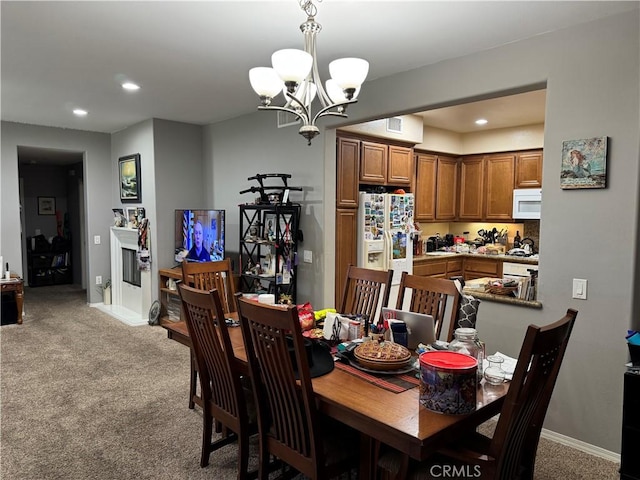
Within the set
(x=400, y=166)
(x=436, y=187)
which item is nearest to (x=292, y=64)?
(x=400, y=166)

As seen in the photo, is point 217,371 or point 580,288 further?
point 580,288

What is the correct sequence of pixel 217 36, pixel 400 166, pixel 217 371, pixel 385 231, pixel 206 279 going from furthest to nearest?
pixel 400 166, pixel 385 231, pixel 206 279, pixel 217 36, pixel 217 371

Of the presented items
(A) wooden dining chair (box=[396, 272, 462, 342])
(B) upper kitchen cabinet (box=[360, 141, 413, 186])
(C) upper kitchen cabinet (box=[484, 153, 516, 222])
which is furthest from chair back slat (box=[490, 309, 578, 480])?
(C) upper kitchen cabinet (box=[484, 153, 516, 222])

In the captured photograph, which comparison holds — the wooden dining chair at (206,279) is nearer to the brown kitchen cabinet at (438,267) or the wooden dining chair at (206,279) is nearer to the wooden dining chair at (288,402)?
the wooden dining chair at (288,402)

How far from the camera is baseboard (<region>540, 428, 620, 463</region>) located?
2.58 meters

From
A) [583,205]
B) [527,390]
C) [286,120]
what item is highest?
[286,120]

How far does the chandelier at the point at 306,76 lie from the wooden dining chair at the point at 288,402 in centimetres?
107

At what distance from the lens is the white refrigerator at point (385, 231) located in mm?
4645

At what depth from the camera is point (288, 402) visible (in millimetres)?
1855

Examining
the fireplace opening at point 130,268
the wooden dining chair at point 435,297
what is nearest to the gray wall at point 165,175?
the fireplace opening at point 130,268

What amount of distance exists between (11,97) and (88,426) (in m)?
3.41

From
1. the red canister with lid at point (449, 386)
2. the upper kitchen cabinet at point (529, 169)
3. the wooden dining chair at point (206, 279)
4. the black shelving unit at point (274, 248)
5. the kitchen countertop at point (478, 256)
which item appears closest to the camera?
the red canister with lid at point (449, 386)

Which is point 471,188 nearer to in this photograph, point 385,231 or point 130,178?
point 385,231

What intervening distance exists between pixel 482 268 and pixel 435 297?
3480 mm
